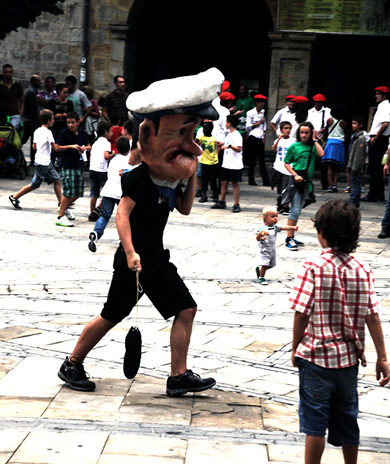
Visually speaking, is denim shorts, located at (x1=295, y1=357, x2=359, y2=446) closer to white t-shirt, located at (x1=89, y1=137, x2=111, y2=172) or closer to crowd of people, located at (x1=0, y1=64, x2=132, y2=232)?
crowd of people, located at (x1=0, y1=64, x2=132, y2=232)

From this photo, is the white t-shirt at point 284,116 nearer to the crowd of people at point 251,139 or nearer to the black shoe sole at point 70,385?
the crowd of people at point 251,139

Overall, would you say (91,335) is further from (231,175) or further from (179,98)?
(231,175)

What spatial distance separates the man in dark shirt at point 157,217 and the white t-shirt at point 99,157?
6.13 m

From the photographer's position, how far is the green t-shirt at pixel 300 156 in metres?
11.1

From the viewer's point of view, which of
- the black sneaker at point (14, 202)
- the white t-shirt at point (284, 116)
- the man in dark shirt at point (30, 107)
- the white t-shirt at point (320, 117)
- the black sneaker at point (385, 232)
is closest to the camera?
the black sneaker at point (385, 232)

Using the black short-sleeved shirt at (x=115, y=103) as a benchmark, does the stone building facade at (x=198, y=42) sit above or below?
above

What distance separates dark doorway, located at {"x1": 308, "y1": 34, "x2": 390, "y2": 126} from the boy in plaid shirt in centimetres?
1599

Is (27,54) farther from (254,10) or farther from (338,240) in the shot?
(338,240)

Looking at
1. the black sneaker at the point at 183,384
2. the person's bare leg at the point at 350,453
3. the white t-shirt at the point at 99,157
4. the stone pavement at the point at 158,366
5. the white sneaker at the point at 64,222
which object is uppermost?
the white t-shirt at the point at 99,157

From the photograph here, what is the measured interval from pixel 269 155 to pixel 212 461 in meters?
14.3

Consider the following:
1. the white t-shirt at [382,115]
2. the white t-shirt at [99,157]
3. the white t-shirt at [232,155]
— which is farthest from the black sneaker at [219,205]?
the white t-shirt at [382,115]

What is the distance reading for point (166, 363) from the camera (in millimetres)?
6289

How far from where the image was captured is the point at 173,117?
564 centimetres

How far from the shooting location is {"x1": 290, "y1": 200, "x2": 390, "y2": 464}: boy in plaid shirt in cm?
413
